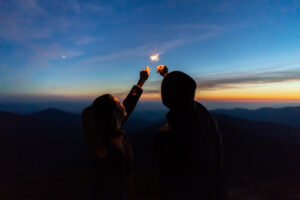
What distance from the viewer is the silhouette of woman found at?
3.13m

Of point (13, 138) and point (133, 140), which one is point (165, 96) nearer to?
point (133, 140)

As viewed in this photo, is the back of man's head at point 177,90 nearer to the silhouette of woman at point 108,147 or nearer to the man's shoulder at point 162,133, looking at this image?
the man's shoulder at point 162,133

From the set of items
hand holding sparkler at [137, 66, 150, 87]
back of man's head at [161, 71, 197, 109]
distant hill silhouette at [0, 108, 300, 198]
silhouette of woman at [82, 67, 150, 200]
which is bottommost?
distant hill silhouette at [0, 108, 300, 198]

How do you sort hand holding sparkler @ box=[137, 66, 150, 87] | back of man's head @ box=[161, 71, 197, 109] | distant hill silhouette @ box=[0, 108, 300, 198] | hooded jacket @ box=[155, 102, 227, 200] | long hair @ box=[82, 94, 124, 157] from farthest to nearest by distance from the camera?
distant hill silhouette @ box=[0, 108, 300, 198] < hand holding sparkler @ box=[137, 66, 150, 87] < long hair @ box=[82, 94, 124, 157] < back of man's head @ box=[161, 71, 197, 109] < hooded jacket @ box=[155, 102, 227, 200]

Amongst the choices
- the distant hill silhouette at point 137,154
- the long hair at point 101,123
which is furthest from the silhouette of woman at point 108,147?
the distant hill silhouette at point 137,154

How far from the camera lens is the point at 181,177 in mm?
2338

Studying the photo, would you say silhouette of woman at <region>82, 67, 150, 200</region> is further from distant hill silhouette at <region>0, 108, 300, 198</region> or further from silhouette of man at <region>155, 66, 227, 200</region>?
distant hill silhouette at <region>0, 108, 300, 198</region>

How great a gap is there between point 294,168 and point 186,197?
5175cm

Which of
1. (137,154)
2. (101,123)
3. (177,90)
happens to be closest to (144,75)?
(101,123)

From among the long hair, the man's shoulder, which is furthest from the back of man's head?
the long hair

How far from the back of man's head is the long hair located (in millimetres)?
1020

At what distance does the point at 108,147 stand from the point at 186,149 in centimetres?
130

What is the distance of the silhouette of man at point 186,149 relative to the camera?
2.33m

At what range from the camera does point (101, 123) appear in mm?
3191
